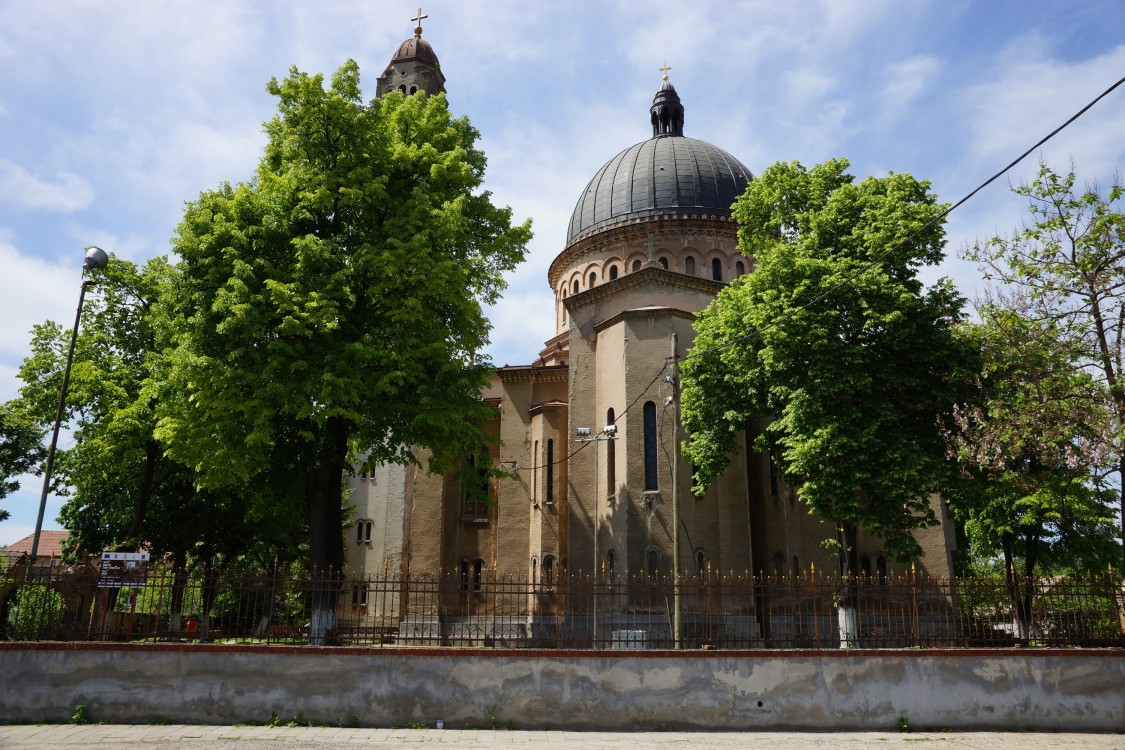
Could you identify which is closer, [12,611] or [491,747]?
[491,747]

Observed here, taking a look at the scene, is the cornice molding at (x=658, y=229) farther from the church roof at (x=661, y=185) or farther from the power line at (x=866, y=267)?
the power line at (x=866, y=267)

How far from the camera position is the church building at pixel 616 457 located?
2430 cm

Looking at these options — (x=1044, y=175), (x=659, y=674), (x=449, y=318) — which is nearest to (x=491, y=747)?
(x=659, y=674)

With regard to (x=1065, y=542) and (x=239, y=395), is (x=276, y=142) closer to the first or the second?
(x=239, y=395)

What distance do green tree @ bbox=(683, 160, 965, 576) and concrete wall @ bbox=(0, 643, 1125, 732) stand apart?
569cm

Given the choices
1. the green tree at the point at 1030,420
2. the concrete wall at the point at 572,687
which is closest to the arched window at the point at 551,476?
the green tree at the point at 1030,420

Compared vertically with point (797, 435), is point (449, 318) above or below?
above

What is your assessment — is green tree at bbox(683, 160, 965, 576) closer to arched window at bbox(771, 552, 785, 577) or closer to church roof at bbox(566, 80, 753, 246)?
arched window at bbox(771, 552, 785, 577)

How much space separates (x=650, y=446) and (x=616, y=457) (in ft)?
3.79

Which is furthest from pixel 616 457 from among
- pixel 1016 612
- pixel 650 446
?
pixel 1016 612

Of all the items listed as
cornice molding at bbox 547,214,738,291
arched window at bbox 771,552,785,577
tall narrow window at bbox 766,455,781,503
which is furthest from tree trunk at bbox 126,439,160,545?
cornice molding at bbox 547,214,738,291

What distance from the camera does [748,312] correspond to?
2036 cm

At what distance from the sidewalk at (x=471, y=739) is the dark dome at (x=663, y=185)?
2460 centimetres

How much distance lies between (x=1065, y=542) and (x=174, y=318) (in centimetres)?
2876
